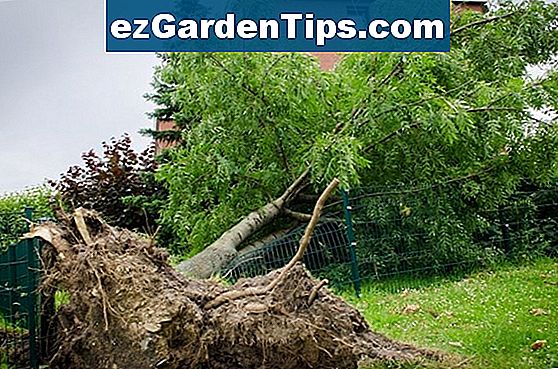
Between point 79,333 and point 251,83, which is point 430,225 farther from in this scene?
point 79,333

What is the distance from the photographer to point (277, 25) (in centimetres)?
817

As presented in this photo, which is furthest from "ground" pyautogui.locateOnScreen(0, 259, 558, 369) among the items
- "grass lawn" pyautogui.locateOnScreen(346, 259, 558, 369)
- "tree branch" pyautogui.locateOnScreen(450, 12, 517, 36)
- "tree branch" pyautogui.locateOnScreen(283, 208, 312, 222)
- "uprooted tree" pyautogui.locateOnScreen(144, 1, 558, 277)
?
"tree branch" pyautogui.locateOnScreen(450, 12, 517, 36)

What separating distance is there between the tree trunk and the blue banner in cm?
165

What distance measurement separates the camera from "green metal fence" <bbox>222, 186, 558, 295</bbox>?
26.4ft

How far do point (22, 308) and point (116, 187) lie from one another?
7317 mm

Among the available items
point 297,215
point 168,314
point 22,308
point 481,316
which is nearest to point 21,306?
point 22,308

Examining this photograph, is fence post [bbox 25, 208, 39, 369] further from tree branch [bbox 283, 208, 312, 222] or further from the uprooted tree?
tree branch [bbox 283, 208, 312, 222]

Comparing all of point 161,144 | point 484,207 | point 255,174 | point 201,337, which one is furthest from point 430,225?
point 161,144

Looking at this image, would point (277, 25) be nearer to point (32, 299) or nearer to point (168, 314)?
point (32, 299)

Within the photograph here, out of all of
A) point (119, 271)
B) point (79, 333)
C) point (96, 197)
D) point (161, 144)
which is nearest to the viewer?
point (119, 271)

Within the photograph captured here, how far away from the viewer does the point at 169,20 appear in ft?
27.2

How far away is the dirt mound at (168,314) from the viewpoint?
13.5 feet

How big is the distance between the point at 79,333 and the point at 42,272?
552 millimetres

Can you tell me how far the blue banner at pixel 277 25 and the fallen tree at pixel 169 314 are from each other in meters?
3.79
